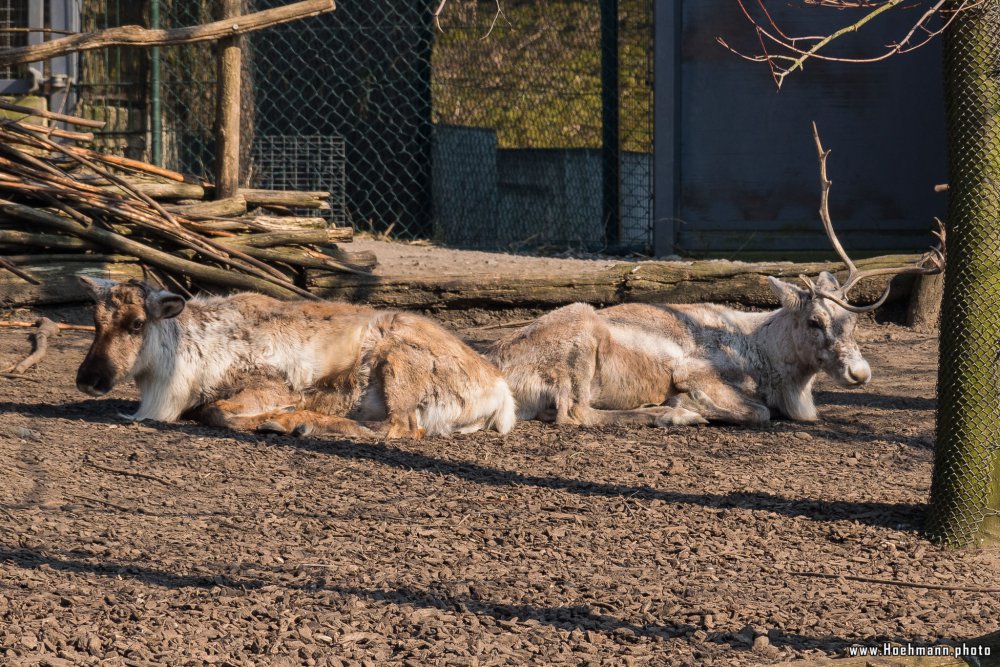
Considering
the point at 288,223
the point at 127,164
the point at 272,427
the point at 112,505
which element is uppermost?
the point at 127,164

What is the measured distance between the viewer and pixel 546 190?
38.4 feet

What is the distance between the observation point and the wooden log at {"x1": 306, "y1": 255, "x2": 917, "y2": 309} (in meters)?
8.50

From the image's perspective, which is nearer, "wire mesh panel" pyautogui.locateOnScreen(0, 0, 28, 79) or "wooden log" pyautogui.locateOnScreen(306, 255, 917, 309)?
"wooden log" pyautogui.locateOnScreen(306, 255, 917, 309)

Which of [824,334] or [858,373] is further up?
[824,334]

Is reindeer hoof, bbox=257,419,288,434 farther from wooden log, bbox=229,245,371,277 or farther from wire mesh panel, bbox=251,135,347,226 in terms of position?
wire mesh panel, bbox=251,135,347,226

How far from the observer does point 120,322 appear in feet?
19.9

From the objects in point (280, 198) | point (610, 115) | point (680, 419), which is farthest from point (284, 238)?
point (610, 115)

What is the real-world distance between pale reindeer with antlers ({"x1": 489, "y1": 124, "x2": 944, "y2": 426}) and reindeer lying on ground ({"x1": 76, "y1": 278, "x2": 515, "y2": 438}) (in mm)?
374

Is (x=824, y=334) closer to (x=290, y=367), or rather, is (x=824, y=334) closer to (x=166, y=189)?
(x=290, y=367)

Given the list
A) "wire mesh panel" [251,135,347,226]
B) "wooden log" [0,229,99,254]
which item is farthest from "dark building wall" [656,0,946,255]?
"wooden log" [0,229,99,254]

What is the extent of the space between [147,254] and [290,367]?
247 cm

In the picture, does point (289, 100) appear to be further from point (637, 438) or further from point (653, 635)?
point (653, 635)

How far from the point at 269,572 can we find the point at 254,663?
0.70m

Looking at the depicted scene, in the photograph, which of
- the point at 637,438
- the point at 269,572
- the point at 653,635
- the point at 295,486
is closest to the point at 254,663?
the point at 269,572
